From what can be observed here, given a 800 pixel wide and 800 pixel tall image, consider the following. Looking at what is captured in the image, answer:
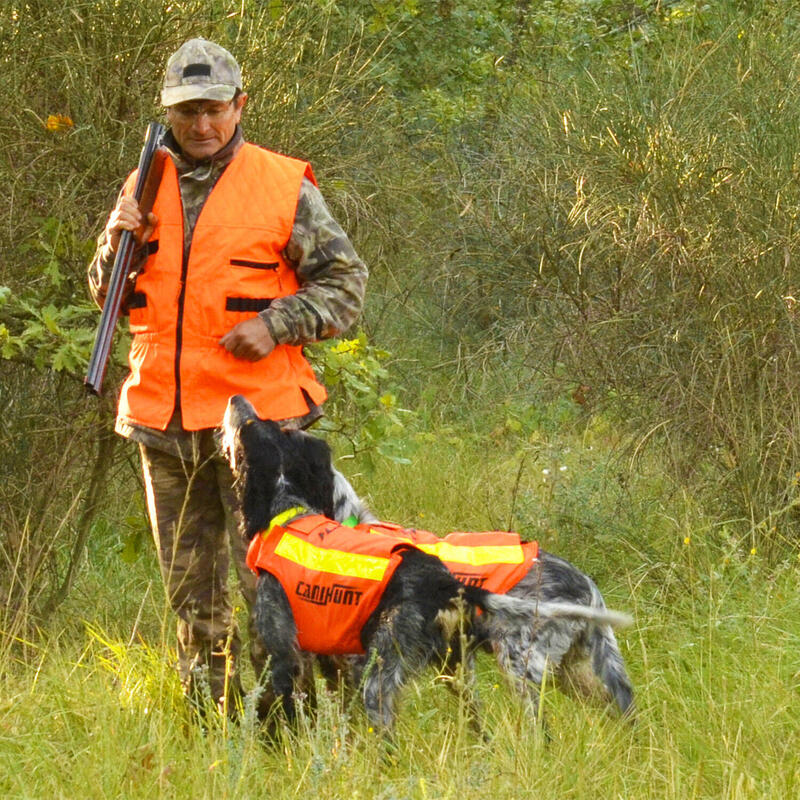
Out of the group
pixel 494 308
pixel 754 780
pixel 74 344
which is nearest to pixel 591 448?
pixel 494 308

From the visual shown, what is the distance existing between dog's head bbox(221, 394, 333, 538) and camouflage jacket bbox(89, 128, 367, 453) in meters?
0.22

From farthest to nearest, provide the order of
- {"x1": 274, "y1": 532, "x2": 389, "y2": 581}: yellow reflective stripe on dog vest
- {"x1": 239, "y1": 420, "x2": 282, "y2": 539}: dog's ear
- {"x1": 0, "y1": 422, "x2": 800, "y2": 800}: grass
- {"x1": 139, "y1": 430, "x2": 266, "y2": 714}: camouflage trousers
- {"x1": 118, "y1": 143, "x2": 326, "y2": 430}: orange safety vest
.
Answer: {"x1": 139, "y1": 430, "x2": 266, "y2": 714}: camouflage trousers
{"x1": 118, "y1": 143, "x2": 326, "y2": 430}: orange safety vest
{"x1": 239, "y1": 420, "x2": 282, "y2": 539}: dog's ear
{"x1": 274, "y1": 532, "x2": 389, "y2": 581}: yellow reflective stripe on dog vest
{"x1": 0, "y1": 422, "x2": 800, "y2": 800}: grass

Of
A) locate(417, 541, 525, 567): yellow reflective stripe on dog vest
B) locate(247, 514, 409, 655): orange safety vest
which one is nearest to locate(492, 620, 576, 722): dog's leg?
locate(417, 541, 525, 567): yellow reflective stripe on dog vest

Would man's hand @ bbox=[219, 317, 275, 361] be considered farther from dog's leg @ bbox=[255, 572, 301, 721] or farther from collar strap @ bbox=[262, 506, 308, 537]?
dog's leg @ bbox=[255, 572, 301, 721]

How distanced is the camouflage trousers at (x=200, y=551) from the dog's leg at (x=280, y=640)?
0.27 m

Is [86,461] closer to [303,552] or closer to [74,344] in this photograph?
[74,344]

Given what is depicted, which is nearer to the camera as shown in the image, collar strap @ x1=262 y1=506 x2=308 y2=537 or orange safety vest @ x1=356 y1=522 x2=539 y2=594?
orange safety vest @ x1=356 y1=522 x2=539 y2=594

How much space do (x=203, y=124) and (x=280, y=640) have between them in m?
1.71

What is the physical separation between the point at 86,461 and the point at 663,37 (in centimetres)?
491

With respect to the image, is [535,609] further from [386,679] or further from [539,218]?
[539,218]

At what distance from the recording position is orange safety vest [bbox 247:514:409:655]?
3.95 m

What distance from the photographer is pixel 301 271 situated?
4.51m

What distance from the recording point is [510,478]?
7.90m

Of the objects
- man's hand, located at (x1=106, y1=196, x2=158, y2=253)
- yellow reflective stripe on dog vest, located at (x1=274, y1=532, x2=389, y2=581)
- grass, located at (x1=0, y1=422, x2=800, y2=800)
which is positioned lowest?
grass, located at (x1=0, y1=422, x2=800, y2=800)
